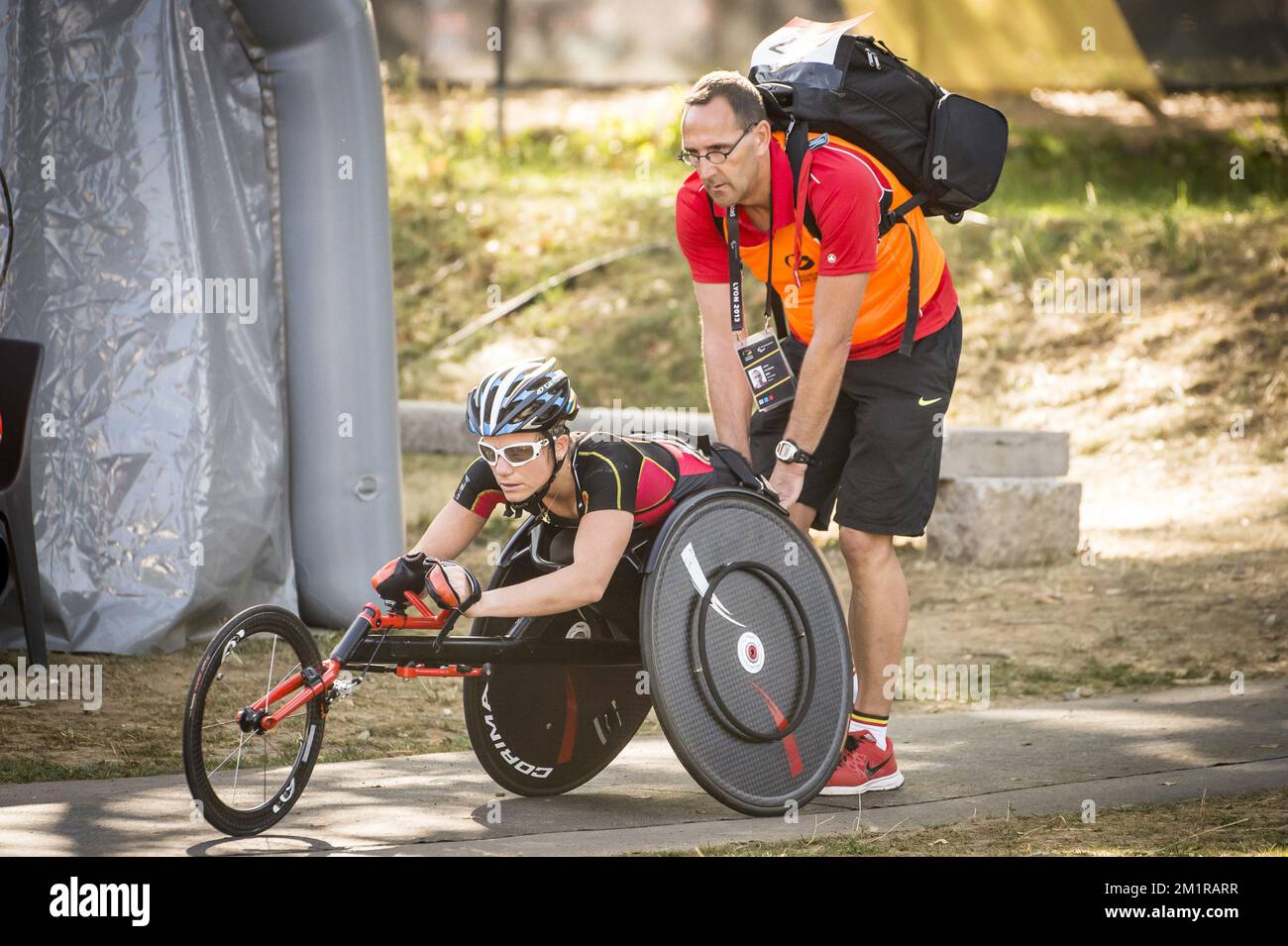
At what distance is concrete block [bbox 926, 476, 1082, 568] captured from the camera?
29.9 ft

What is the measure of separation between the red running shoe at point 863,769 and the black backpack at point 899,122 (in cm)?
116

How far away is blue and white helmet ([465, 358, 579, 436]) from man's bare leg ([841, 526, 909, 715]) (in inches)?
41.8

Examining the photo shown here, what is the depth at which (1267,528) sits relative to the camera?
9516 mm

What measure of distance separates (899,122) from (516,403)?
1449mm

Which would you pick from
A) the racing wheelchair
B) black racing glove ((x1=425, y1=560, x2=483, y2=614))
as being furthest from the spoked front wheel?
black racing glove ((x1=425, y1=560, x2=483, y2=614))

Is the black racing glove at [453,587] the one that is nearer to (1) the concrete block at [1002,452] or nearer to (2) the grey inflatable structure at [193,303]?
(2) the grey inflatable structure at [193,303]

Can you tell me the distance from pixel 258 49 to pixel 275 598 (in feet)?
7.49

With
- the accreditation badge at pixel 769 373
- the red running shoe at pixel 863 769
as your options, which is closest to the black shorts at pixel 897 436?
the accreditation badge at pixel 769 373

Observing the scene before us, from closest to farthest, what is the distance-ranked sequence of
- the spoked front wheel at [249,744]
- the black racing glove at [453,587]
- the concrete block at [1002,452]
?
the spoked front wheel at [249,744] → the black racing glove at [453,587] → the concrete block at [1002,452]

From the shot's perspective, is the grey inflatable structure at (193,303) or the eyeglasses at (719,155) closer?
the eyeglasses at (719,155)

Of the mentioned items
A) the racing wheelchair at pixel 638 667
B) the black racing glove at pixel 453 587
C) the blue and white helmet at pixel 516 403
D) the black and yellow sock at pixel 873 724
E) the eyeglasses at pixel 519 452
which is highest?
the blue and white helmet at pixel 516 403

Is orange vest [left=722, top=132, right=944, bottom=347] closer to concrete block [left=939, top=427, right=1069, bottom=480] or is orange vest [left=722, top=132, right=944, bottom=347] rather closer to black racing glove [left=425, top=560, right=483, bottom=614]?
black racing glove [left=425, top=560, right=483, bottom=614]

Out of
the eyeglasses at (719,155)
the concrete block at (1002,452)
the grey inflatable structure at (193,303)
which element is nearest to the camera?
the eyeglasses at (719,155)

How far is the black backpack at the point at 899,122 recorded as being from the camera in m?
5.09
